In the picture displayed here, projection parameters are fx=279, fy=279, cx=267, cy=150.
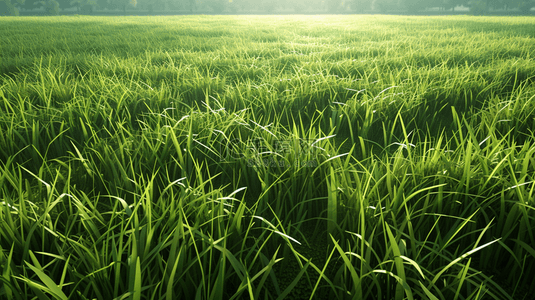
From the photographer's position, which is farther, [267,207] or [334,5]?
[334,5]

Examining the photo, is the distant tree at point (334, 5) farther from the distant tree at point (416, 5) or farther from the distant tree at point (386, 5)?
the distant tree at point (416, 5)

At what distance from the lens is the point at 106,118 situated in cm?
136

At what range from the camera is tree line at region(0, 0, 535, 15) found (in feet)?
121

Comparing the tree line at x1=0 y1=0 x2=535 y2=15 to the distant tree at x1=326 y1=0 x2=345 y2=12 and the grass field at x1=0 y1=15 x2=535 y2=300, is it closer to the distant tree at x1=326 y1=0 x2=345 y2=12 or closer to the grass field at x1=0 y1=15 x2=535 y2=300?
the distant tree at x1=326 y1=0 x2=345 y2=12

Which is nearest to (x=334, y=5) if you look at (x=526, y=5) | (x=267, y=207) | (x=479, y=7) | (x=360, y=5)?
(x=360, y=5)

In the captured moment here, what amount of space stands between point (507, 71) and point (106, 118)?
9.85 ft

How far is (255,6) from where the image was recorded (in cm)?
5328

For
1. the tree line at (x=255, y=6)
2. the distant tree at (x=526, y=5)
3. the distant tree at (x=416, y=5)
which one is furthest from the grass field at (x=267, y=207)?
the distant tree at (x=416, y=5)

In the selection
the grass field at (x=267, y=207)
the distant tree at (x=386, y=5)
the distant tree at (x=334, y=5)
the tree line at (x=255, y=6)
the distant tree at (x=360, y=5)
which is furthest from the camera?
the distant tree at (x=334, y=5)

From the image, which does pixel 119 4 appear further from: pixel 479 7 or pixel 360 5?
pixel 479 7

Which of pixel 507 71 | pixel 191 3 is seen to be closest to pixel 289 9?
pixel 191 3

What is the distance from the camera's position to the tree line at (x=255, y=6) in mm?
36787

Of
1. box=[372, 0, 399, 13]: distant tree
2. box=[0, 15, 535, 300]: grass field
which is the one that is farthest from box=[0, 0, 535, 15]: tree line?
box=[0, 15, 535, 300]: grass field

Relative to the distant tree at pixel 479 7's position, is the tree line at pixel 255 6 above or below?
above
